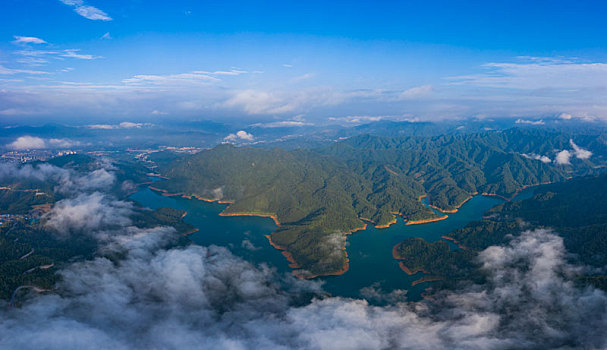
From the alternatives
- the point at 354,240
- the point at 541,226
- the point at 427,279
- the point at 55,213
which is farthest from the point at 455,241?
the point at 55,213

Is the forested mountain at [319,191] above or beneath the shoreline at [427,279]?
above

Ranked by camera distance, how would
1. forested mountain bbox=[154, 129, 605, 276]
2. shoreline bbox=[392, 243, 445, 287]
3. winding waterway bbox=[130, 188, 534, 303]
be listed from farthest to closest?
forested mountain bbox=[154, 129, 605, 276]
shoreline bbox=[392, 243, 445, 287]
winding waterway bbox=[130, 188, 534, 303]

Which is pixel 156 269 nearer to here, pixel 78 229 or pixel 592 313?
pixel 78 229

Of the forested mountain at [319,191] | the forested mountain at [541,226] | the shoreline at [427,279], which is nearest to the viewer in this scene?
the forested mountain at [541,226]

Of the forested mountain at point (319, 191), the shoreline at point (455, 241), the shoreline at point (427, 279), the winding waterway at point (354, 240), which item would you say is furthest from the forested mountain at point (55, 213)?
the shoreline at point (455, 241)

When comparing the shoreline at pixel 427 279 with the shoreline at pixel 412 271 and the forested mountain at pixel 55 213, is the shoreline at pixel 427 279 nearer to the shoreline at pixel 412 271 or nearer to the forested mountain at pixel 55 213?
the shoreline at pixel 412 271

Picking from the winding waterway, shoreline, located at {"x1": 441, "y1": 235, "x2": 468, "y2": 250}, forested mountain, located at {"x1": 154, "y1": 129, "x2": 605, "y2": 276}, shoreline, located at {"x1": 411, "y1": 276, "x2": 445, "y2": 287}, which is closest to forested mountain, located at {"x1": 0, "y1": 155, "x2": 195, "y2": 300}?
the winding waterway

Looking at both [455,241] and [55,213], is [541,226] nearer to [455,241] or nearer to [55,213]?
[455,241]

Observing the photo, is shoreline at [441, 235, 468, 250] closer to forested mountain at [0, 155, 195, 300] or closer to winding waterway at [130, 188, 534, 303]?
winding waterway at [130, 188, 534, 303]

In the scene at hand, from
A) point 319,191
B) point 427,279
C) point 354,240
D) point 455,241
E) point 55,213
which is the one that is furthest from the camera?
point 319,191
